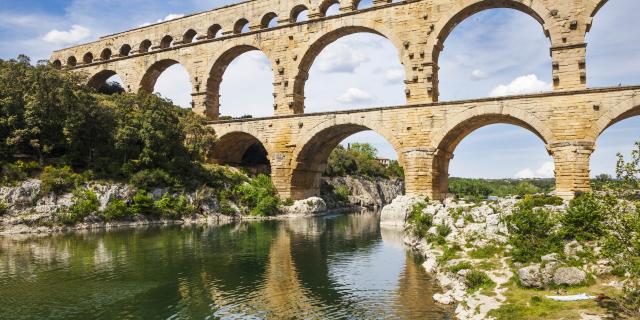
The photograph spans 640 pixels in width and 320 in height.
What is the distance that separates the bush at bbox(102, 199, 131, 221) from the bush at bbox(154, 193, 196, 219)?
80.3 inches

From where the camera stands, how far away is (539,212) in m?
15.7

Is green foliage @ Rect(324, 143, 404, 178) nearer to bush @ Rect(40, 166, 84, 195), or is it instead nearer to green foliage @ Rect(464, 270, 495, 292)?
bush @ Rect(40, 166, 84, 195)

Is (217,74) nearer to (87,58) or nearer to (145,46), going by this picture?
(145,46)

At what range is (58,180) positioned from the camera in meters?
27.9

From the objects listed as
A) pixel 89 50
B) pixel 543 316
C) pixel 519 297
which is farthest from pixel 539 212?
pixel 89 50

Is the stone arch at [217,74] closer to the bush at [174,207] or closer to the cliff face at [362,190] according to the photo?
the bush at [174,207]

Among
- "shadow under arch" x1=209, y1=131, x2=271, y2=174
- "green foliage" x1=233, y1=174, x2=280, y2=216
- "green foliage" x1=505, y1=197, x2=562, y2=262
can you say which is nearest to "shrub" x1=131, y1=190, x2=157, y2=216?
"green foliage" x1=233, y1=174, x2=280, y2=216

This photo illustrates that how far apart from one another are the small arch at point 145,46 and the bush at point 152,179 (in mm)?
15894

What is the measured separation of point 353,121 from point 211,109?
1363 centimetres

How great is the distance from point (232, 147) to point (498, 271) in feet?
97.1

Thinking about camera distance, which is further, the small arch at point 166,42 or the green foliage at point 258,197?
the small arch at point 166,42

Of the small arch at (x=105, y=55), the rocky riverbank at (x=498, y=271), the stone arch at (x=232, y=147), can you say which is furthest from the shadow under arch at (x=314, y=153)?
the small arch at (x=105, y=55)

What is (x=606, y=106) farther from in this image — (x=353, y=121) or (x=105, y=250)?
(x=105, y=250)

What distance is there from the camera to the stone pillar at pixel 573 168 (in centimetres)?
2462
